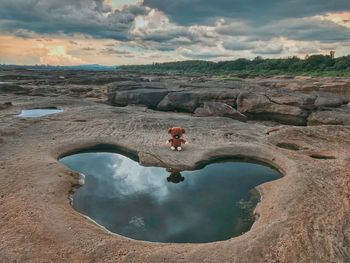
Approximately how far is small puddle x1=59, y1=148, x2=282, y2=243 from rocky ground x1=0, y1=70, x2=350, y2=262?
87cm

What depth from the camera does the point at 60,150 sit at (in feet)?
75.9

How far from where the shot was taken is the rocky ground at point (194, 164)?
11.9 meters

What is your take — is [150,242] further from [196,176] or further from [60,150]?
[60,150]

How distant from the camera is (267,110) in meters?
36.8

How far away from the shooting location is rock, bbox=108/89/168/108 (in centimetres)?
4375

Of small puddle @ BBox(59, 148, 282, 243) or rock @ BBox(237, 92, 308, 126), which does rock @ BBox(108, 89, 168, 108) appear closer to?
rock @ BBox(237, 92, 308, 126)

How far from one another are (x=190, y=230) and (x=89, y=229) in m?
3.99

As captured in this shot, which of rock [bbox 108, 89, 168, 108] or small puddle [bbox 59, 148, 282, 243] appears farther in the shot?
rock [bbox 108, 89, 168, 108]

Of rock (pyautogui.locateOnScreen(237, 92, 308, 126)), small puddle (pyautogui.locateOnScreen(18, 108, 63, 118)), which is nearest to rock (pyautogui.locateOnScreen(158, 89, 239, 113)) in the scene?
rock (pyautogui.locateOnScreen(237, 92, 308, 126))

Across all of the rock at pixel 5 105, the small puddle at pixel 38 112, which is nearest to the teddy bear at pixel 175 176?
the small puddle at pixel 38 112

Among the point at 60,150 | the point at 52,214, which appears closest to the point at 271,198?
the point at 52,214

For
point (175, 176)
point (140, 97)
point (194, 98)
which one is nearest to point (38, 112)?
point (140, 97)

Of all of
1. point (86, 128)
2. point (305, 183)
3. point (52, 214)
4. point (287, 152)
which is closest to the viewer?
point (52, 214)

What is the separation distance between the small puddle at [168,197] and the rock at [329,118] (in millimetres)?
15299
